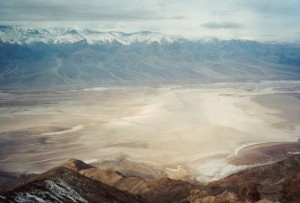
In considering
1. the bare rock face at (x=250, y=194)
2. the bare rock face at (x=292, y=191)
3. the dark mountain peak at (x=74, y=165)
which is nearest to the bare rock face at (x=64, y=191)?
the bare rock face at (x=250, y=194)

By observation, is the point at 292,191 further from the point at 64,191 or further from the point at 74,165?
the point at 74,165

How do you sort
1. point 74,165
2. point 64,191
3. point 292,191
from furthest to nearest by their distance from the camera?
1. point 74,165
2. point 292,191
3. point 64,191

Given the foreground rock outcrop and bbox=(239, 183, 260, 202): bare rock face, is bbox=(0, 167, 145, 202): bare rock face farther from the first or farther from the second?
bbox=(239, 183, 260, 202): bare rock face

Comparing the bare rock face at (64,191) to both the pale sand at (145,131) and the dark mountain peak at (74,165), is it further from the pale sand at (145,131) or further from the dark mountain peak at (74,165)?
the pale sand at (145,131)

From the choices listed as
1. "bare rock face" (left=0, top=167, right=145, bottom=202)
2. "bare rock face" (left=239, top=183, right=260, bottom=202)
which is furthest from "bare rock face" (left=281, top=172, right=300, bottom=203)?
"bare rock face" (left=0, top=167, right=145, bottom=202)

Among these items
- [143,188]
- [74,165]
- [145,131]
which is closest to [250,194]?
[143,188]

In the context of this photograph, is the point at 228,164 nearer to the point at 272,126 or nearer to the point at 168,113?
the point at 272,126
